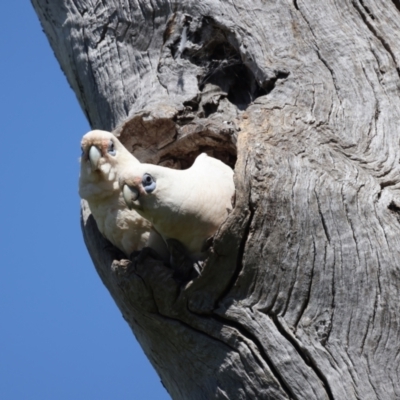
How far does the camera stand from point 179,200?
9.73 ft

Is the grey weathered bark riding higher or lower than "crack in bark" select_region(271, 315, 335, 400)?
higher

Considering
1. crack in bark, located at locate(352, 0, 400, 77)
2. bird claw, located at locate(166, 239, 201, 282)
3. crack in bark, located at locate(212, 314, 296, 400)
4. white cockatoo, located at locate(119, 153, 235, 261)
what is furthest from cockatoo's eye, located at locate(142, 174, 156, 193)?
crack in bark, located at locate(352, 0, 400, 77)

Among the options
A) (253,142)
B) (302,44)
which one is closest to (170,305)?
(253,142)

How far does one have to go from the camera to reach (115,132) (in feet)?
11.3

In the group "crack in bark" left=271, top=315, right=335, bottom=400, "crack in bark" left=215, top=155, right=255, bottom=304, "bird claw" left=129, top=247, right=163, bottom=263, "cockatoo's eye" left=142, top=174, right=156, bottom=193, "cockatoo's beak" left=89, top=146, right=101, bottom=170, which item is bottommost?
"crack in bark" left=271, top=315, right=335, bottom=400

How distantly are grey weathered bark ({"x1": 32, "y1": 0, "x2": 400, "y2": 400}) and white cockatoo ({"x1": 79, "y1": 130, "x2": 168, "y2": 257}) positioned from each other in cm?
11

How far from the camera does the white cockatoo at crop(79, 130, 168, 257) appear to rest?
3.24m

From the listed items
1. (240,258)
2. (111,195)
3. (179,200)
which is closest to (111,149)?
(111,195)

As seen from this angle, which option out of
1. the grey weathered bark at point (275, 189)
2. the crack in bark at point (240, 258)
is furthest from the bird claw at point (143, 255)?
the crack in bark at point (240, 258)

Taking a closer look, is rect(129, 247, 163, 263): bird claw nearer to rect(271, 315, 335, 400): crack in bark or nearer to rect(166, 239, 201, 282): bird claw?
rect(166, 239, 201, 282): bird claw

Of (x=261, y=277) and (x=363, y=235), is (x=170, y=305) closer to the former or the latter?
(x=261, y=277)

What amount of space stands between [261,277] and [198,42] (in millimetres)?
1352

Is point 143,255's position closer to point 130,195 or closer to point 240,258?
point 130,195

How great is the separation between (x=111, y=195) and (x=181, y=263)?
1.65 feet
